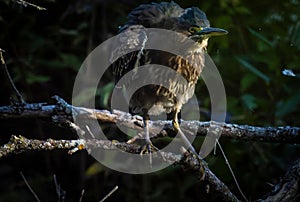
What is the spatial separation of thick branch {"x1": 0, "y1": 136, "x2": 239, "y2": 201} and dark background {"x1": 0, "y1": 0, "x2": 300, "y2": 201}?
96 cm

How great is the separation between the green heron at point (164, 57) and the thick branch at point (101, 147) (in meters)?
0.31

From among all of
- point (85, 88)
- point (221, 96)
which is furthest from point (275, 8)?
point (85, 88)

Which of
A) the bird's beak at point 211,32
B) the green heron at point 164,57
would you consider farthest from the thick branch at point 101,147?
the bird's beak at point 211,32

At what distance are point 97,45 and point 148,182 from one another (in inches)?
55.1

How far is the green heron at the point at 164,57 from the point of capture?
2596 millimetres

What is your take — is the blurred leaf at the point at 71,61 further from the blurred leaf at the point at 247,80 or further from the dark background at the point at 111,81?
the blurred leaf at the point at 247,80

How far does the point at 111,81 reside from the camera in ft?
13.2

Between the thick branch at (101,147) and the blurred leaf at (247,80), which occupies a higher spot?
the blurred leaf at (247,80)

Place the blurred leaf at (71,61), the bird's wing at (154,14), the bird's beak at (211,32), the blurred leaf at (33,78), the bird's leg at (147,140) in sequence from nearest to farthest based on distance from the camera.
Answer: the bird's leg at (147,140) < the bird's beak at (211,32) < the bird's wing at (154,14) < the blurred leaf at (33,78) < the blurred leaf at (71,61)

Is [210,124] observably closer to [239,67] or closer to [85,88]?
[239,67]

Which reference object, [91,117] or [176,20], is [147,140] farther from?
[176,20]

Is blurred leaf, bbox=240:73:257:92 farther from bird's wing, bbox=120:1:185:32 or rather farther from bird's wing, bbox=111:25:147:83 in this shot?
bird's wing, bbox=111:25:147:83

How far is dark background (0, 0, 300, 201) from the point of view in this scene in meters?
3.40

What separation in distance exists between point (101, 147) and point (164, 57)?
0.81 metres
